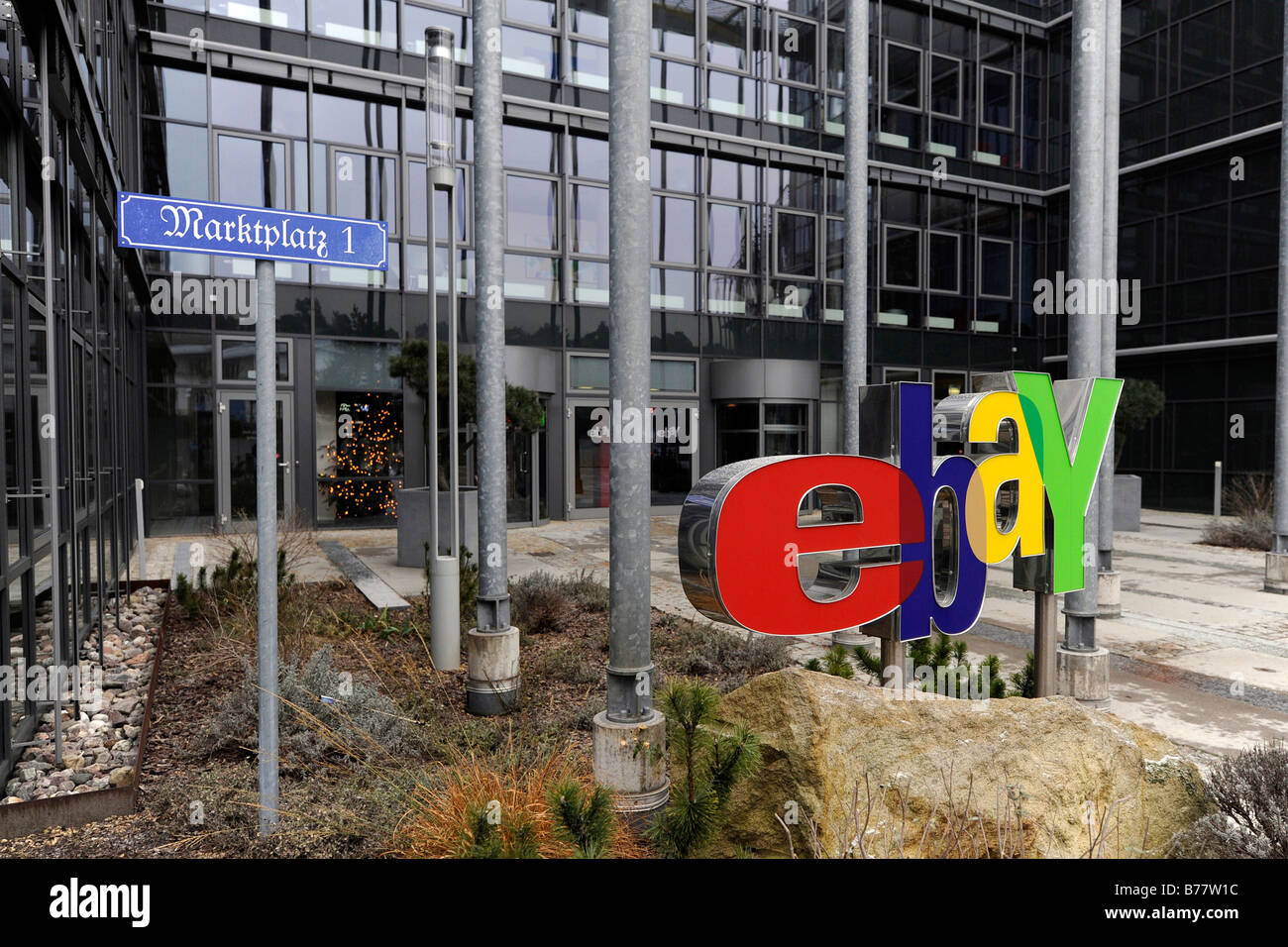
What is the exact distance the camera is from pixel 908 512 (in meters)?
4.70

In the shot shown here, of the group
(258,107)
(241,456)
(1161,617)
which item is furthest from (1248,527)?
(258,107)

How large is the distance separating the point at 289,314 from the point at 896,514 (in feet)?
51.0

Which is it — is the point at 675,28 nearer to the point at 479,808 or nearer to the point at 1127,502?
the point at 1127,502

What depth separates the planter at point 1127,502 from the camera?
18.1 m

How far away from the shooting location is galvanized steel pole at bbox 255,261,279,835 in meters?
3.79

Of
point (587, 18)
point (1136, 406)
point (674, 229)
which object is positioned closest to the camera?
point (1136, 406)

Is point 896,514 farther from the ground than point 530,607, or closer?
farther from the ground

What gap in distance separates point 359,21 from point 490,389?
49.6ft

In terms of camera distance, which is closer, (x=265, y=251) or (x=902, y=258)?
(x=265, y=251)

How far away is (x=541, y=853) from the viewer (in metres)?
3.31

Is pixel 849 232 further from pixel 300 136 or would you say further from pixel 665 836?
pixel 300 136

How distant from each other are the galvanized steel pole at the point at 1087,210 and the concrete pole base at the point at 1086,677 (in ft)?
0.28

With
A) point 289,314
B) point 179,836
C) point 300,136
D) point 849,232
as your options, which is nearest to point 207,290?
point 289,314
